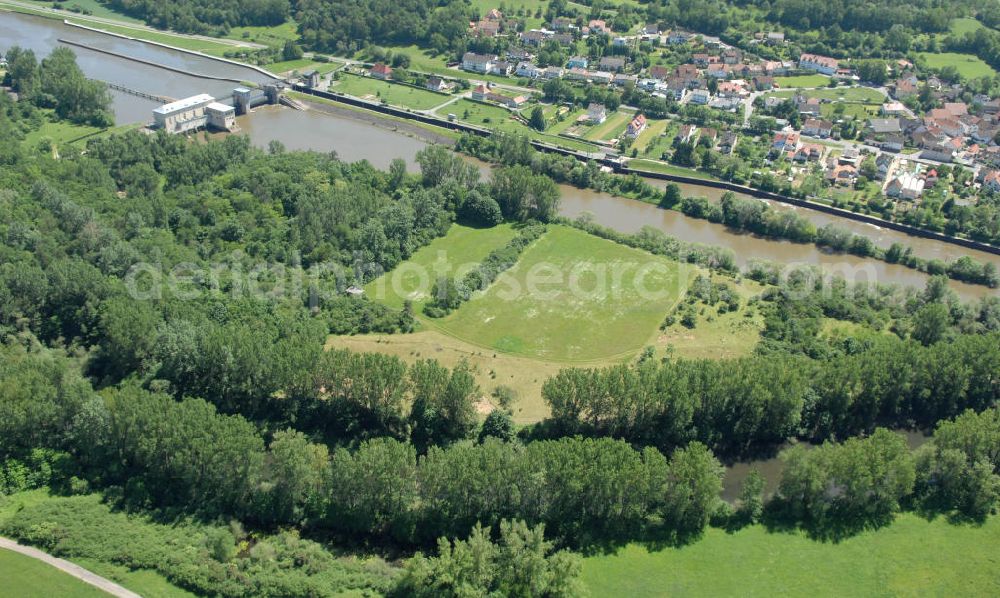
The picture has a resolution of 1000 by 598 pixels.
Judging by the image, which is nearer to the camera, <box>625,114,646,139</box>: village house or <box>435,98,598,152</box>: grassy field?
<box>435,98,598,152</box>: grassy field

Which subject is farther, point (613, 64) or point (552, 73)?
point (613, 64)

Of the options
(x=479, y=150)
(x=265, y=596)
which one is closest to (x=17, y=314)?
(x=265, y=596)

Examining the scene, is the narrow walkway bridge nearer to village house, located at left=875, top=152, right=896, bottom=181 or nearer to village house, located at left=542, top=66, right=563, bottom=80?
village house, located at left=542, top=66, right=563, bottom=80

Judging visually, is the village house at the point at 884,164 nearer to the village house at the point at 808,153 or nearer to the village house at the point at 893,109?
the village house at the point at 808,153

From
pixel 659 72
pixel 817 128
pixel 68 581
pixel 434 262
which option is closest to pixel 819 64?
pixel 659 72

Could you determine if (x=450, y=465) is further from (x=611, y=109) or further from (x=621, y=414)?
(x=611, y=109)

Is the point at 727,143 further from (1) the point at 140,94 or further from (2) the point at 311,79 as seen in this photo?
(1) the point at 140,94

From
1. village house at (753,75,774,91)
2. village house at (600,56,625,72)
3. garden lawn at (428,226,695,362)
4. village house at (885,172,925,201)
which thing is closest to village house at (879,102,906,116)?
village house at (753,75,774,91)
